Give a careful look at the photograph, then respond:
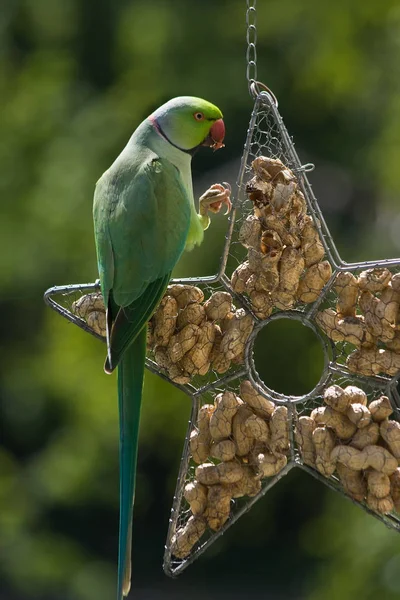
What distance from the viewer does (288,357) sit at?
3.13 m

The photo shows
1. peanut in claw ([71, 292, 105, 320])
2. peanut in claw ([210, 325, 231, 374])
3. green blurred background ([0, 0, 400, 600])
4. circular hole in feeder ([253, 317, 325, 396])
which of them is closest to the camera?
peanut in claw ([210, 325, 231, 374])

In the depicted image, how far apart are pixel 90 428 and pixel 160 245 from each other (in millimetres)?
1893

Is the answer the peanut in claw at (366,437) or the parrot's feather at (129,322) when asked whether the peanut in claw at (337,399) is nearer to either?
the peanut in claw at (366,437)

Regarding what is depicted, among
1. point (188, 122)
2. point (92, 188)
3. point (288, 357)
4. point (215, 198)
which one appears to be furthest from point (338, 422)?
point (92, 188)

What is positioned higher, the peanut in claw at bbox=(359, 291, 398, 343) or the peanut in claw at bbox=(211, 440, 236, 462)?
the peanut in claw at bbox=(359, 291, 398, 343)

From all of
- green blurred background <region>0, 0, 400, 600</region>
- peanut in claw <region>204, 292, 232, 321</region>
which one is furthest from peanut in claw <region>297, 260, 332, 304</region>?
green blurred background <region>0, 0, 400, 600</region>

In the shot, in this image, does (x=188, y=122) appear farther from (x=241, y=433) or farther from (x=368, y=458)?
(x=368, y=458)

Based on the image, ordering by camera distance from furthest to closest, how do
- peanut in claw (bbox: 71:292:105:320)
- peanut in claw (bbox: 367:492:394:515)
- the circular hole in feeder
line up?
the circular hole in feeder → peanut in claw (bbox: 71:292:105:320) → peanut in claw (bbox: 367:492:394:515)

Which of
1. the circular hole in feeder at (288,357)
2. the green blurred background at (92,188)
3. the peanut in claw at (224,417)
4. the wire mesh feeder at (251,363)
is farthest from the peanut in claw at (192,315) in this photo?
the circular hole in feeder at (288,357)

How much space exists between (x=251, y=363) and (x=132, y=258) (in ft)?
0.83

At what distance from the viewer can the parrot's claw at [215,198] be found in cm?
169

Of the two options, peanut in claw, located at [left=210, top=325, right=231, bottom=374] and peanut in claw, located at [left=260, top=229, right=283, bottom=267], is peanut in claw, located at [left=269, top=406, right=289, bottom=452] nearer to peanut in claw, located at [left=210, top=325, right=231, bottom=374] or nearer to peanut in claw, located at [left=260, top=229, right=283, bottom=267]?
peanut in claw, located at [left=210, top=325, right=231, bottom=374]

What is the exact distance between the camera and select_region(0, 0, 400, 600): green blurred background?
325cm

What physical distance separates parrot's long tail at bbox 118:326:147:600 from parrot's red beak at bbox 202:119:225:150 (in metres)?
0.35
